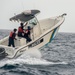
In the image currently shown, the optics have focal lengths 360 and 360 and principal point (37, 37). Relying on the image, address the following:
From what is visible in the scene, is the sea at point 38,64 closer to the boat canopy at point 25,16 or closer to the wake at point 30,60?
the wake at point 30,60

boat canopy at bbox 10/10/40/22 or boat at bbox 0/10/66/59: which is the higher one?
boat canopy at bbox 10/10/40/22

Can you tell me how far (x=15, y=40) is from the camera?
1006 inches

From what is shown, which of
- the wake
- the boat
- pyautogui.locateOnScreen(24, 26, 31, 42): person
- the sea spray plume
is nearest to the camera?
the wake

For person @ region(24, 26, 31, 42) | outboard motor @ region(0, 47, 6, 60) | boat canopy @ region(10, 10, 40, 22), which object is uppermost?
boat canopy @ region(10, 10, 40, 22)

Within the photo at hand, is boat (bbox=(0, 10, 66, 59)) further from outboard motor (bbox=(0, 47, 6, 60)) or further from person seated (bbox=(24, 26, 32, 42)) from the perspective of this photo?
person seated (bbox=(24, 26, 32, 42))

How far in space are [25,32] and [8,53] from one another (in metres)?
2.48

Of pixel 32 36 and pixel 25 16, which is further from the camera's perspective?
pixel 32 36

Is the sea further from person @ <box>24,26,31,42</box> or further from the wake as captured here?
person @ <box>24,26,31,42</box>

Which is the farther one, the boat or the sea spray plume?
the sea spray plume

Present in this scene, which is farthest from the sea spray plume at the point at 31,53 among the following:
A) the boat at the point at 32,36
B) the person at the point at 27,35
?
the person at the point at 27,35

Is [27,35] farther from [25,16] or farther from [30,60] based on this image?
[30,60]

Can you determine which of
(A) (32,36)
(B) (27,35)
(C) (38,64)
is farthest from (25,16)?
(C) (38,64)

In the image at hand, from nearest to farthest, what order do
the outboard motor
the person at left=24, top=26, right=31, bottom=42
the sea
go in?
the sea, the outboard motor, the person at left=24, top=26, right=31, bottom=42

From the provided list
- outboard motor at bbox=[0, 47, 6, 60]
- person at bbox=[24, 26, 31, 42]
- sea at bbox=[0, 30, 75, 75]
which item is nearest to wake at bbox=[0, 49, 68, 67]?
sea at bbox=[0, 30, 75, 75]
